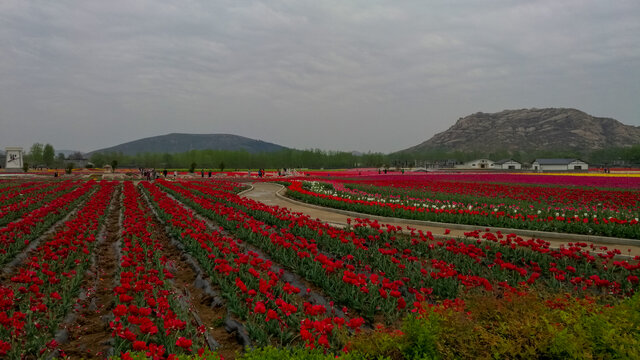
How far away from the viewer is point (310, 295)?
7.24m

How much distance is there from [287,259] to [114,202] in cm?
1928

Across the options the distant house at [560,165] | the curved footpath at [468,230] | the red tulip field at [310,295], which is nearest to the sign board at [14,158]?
the red tulip field at [310,295]

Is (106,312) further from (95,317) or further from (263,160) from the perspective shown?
(263,160)

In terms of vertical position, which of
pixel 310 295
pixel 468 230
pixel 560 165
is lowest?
pixel 468 230

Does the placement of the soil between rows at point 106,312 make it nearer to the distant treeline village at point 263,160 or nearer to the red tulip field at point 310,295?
the red tulip field at point 310,295

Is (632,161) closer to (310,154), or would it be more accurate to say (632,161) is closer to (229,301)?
(310,154)

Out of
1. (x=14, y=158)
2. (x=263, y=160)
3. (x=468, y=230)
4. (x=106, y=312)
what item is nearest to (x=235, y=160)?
(x=263, y=160)

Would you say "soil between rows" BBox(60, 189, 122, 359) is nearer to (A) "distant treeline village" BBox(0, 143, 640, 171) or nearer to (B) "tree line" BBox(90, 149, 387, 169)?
(A) "distant treeline village" BBox(0, 143, 640, 171)

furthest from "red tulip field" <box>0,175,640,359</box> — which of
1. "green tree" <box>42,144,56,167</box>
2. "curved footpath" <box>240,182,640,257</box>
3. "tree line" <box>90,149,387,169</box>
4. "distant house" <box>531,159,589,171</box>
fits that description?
"green tree" <box>42,144,56,167</box>

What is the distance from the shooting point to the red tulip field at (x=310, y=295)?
4.04 m

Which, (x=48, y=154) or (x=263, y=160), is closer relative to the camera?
(x=48, y=154)

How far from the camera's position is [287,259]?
891 cm

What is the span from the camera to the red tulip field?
404cm

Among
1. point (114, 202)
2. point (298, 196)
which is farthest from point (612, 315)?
point (114, 202)
